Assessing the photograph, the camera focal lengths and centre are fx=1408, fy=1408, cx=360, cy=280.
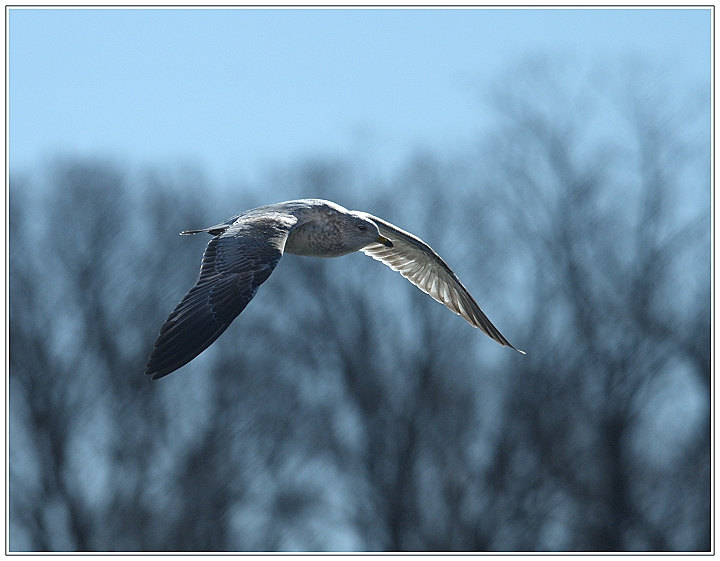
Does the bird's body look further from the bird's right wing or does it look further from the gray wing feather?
the gray wing feather

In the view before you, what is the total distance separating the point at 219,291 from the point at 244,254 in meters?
0.25

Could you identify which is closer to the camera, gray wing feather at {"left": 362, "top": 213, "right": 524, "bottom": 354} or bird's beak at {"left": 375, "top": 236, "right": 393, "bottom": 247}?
bird's beak at {"left": 375, "top": 236, "right": 393, "bottom": 247}

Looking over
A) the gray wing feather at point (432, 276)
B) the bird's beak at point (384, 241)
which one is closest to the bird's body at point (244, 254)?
the bird's beak at point (384, 241)

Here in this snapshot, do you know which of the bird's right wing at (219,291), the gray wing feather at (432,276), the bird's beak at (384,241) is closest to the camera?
the bird's right wing at (219,291)

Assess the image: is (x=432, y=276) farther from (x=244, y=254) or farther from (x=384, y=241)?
(x=244, y=254)

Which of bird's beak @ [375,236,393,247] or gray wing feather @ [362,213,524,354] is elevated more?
bird's beak @ [375,236,393,247]

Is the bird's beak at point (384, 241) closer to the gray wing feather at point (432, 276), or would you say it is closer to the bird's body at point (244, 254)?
the bird's body at point (244, 254)

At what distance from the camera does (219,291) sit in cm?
725

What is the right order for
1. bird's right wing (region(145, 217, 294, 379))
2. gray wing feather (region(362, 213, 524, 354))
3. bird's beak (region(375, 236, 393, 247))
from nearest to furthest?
bird's right wing (region(145, 217, 294, 379)) < bird's beak (region(375, 236, 393, 247)) < gray wing feather (region(362, 213, 524, 354))

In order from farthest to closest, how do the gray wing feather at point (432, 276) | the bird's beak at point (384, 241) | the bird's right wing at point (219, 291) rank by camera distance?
the gray wing feather at point (432, 276) → the bird's beak at point (384, 241) → the bird's right wing at point (219, 291)

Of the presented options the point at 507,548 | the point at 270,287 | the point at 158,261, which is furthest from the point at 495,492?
the point at 158,261

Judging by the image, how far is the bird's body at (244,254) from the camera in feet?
23.0

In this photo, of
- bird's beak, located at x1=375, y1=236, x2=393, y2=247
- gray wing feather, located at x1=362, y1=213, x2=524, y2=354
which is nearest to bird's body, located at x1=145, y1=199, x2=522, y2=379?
bird's beak, located at x1=375, y1=236, x2=393, y2=247

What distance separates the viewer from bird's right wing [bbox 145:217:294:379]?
696 centimetres
